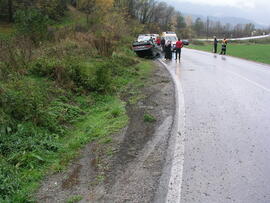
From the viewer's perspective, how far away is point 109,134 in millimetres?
6062

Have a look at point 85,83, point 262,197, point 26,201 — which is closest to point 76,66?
point 85,83

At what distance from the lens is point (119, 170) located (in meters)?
4.49

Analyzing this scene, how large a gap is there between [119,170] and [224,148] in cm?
211

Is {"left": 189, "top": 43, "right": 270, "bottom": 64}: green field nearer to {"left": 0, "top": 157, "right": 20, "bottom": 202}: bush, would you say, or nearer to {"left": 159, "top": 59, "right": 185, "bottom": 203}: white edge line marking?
{"left": 159, "top": 59, "right": 185, "bottom": 203}: white edge line marking

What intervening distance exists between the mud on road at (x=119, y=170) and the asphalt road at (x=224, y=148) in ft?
1.29

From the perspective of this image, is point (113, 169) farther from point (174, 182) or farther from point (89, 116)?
point (89, 116)

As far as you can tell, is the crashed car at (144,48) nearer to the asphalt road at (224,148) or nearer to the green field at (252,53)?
the green field at (252,53)

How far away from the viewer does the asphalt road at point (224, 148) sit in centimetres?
385

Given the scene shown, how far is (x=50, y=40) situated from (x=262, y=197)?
631 inches

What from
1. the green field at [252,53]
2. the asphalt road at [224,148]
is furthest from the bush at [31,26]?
the green field at [252,53]

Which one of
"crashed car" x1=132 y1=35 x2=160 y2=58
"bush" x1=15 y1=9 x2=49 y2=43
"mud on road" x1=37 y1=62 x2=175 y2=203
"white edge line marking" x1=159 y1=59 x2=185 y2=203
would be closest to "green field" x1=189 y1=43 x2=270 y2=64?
"crashed car" x1=132 y1=35 x2=160 y2=58

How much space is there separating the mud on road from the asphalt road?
15.4 inches

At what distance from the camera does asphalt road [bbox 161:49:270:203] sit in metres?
3.85

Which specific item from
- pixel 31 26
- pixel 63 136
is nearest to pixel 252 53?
pixel 31 26
